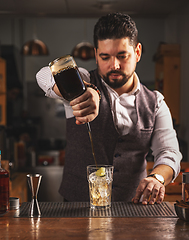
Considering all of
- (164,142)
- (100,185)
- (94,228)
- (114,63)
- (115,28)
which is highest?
(115,28)

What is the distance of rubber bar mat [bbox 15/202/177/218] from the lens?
121 cm

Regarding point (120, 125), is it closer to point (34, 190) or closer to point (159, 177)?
point (159, 177)

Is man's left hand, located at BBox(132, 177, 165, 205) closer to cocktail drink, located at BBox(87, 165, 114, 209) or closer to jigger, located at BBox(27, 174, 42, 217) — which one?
cocktail drink, located at BBox(87, 165, 114, 209)

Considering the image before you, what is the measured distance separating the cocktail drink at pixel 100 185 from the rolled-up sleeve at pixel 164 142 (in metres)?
0.38

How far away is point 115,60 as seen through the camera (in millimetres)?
1514

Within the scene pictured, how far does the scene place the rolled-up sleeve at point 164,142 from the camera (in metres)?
1.57

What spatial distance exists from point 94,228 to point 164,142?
0.73m

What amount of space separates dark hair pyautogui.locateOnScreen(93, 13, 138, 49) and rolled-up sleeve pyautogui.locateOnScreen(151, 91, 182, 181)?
420 mm

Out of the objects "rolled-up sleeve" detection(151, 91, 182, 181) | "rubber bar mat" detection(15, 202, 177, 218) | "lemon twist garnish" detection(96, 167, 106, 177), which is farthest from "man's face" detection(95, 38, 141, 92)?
"rubber bar mat" detection(15, 202, 177, 218)

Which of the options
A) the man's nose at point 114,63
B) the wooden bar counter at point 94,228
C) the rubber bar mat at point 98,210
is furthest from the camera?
the man's nose at point 114,63

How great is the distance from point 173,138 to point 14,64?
5120mm

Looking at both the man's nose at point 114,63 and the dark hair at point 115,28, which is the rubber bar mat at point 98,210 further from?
the dark hair at point 115,28

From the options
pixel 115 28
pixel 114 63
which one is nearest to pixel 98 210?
pixel 114 63

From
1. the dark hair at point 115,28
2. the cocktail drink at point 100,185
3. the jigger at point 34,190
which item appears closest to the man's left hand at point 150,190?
the cocktail drink at point 100,185
